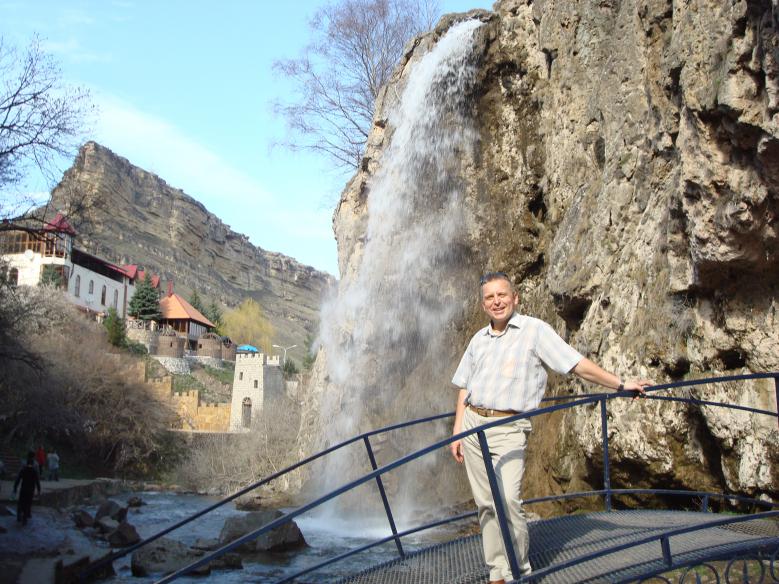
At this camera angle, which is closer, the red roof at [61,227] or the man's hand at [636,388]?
the man's hand at [636,388]

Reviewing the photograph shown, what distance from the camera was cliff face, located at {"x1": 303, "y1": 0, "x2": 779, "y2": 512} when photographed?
704cm

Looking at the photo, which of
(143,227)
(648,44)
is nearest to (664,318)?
(648,44)

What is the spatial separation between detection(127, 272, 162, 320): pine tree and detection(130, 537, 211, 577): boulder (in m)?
62.2

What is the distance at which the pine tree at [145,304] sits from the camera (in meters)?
72.8

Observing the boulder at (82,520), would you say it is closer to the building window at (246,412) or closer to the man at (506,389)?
the man at (506,389)

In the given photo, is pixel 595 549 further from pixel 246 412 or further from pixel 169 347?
pixel 169 347

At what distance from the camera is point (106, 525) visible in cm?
1686

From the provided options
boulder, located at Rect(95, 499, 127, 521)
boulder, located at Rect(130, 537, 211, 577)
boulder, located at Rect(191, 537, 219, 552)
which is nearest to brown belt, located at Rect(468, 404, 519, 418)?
boulder, located at Rect(130, 537, 211, 577)

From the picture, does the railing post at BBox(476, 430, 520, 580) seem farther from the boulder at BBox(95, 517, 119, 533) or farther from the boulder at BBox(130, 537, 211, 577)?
the boulder at BBox(95, 517, 119, 533)

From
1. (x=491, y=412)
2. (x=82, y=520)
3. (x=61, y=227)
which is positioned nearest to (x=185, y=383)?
(x=82, y=520)

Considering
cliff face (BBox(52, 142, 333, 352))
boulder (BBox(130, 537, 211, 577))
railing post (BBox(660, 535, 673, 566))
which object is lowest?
boulder (BBox(130, 537, 211, 577))

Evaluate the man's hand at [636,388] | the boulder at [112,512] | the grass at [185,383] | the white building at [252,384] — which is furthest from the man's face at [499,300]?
the grass at [185,383]

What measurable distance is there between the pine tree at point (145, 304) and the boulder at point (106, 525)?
5733 cm

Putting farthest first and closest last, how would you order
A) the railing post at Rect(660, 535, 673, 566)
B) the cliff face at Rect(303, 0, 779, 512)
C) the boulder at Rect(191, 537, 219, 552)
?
the boulder at Rect(191, 537, 219, 552), the cliff face at Rect(303, 0, 779, 512), the railing post at Rect(660, 535, 673, 566)
